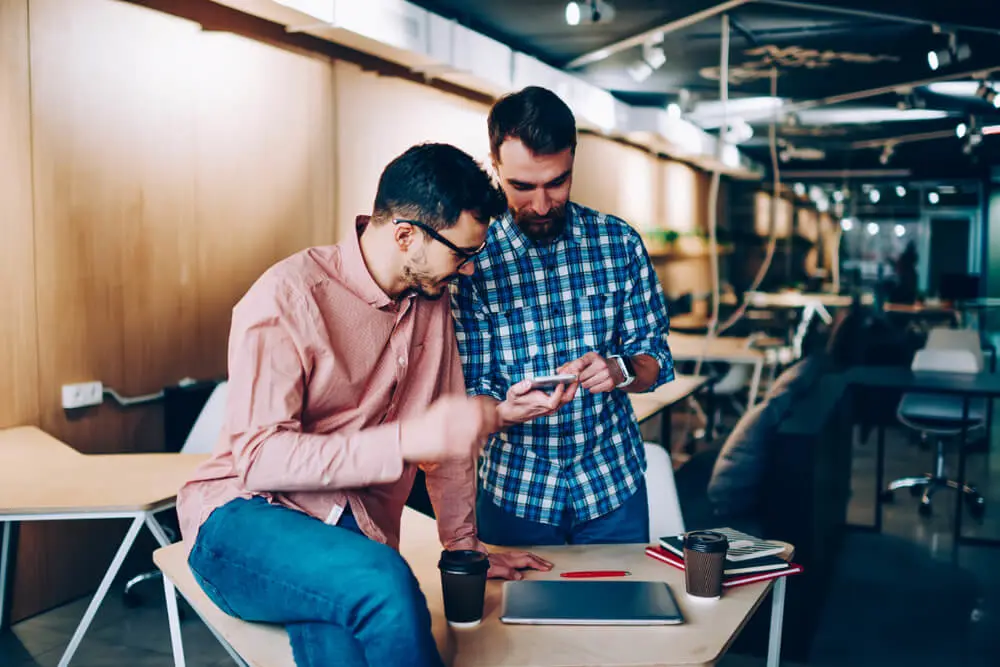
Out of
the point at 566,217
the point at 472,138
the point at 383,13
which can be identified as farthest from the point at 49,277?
the point at 472,138

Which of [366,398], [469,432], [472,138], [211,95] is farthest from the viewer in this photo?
[472,138]

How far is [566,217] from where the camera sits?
87.0 inches

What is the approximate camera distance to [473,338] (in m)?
2.11

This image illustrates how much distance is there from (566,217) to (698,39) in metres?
5.42

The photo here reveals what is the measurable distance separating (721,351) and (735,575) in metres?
5.18

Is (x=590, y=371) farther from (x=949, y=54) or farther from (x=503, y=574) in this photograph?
(x=949, y=54)

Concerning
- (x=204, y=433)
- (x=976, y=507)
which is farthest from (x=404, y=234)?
(x=976, y=507)

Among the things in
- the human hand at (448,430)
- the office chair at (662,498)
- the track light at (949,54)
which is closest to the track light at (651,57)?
the track light at (949,54)

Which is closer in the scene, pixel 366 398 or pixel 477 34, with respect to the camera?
pixel 366 398

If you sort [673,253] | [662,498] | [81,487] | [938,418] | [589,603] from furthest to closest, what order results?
[673,253] → [938,418] → [81,487] → [662,498] → [589,603]

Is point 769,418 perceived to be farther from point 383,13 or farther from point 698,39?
point 698,39

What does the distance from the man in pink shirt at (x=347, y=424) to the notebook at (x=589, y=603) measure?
0.44 ft

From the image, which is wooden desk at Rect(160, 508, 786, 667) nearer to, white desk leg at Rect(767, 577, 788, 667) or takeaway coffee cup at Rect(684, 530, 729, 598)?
takeaway coffee cup at Rect(684, 530, 729, 598)

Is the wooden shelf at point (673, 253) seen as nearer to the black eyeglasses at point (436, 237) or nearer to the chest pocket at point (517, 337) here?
the chest pocket at point (517, 337)
